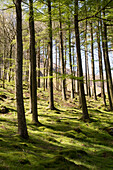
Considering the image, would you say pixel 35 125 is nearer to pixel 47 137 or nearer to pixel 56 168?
pixel 47 137

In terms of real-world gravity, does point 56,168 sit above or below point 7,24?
below

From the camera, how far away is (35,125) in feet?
Result: 29.0

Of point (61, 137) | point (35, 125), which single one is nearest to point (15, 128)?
point (35, 125)

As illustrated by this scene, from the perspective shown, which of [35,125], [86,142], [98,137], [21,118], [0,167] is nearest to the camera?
[0,167]

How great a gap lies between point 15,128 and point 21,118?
6.50 feet

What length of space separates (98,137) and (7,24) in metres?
18.7

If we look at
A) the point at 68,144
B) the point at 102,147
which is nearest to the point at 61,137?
the point at 68,144

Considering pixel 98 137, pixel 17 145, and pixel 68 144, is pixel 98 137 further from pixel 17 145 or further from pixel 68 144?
pixel 17 145

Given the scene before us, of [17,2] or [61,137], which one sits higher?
[17,2]

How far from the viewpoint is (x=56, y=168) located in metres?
3.58

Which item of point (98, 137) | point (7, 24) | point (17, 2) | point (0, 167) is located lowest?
point (98, 137)

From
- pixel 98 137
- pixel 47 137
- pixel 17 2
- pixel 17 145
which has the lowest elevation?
pixel 98 137

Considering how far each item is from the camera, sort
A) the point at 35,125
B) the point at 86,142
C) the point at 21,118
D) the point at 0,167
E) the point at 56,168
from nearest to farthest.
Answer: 1. the point at 0,167
2. the point at 56,168
3. the point at 21,118
4. the point at 86,142
5. the point at 35,125

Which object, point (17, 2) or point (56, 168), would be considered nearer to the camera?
point (56, 168)
